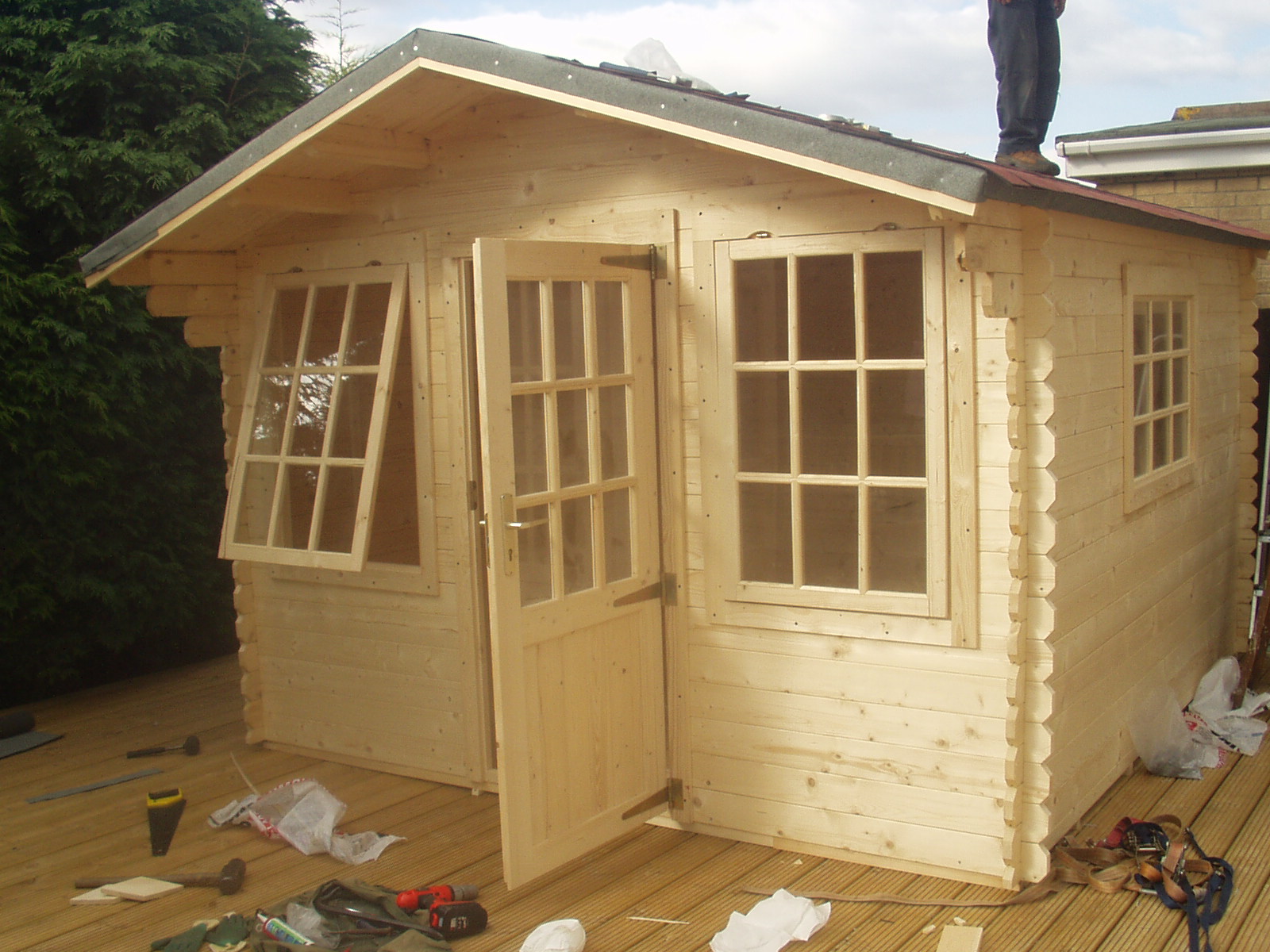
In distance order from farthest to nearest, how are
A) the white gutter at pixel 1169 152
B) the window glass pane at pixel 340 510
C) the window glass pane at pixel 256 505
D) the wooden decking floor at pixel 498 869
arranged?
the white gutter at pixel 1169 152, the window glass pane at pixel 256 505, the window glass pane at pixel 340 510, the wooden decking floor at pixel 498 869

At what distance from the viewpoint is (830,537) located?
13.3ft

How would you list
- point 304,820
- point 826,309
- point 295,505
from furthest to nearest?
point 295,505 → point 304,820 → point 826,309

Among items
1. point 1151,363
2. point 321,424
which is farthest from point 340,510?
point 1151,363

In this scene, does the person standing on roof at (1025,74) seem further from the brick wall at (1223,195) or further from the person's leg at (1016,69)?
the brick wall at (1223,195)

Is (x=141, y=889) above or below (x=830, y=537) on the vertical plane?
below

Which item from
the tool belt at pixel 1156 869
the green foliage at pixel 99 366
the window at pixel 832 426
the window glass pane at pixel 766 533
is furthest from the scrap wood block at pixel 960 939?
the green foliage at pixel 99 366

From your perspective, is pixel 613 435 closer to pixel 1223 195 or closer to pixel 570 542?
pixel 570 542

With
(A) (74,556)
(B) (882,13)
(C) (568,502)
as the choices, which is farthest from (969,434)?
(B) (882,13)

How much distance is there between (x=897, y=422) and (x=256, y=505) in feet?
9.57

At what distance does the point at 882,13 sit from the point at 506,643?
21.7 m

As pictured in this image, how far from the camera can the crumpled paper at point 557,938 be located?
11.4 feet

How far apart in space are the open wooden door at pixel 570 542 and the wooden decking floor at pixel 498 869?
0.25 m

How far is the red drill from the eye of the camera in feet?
12.4

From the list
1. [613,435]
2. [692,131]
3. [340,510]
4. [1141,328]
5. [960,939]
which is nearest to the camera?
[960,939]
